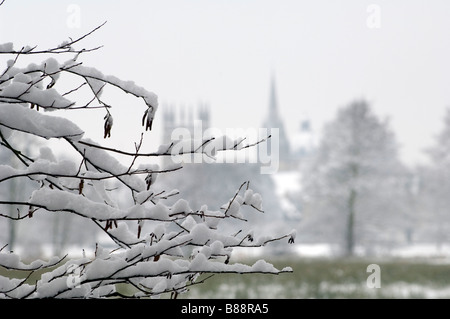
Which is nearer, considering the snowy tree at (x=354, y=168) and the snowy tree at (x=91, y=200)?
the snowy tree at (x=91, y=200)

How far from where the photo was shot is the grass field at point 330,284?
9.80 metres

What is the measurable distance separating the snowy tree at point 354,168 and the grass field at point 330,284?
10.8m

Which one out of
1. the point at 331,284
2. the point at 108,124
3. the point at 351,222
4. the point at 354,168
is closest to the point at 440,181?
the point at 354,168

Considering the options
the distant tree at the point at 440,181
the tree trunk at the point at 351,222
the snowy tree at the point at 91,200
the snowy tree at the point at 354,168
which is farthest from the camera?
the distant tree at the point at 440,181

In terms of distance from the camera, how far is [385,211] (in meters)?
27.5

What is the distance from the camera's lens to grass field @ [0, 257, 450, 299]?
980 centimetres

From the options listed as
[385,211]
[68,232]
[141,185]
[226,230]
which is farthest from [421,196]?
[141,185]

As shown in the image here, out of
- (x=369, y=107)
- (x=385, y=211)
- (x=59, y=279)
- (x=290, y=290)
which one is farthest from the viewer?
(x=385, y=211)

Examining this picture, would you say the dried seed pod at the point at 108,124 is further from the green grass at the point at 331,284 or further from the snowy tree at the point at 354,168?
the snowy tree at the point at 354,168

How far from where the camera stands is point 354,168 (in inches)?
1014

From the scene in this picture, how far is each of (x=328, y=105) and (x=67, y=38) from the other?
3026 cm

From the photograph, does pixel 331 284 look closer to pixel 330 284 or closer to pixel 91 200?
pixel 330 284

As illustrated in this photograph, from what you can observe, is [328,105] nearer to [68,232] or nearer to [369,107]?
[369,107]

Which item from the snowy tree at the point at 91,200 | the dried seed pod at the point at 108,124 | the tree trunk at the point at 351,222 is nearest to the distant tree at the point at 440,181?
the tree trunk at the point at 351,222
